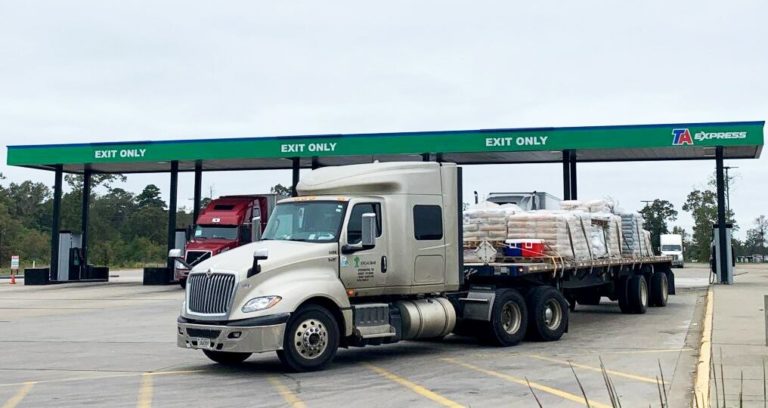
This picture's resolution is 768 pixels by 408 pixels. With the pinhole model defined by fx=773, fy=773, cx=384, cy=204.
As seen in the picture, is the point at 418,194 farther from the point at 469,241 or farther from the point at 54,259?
the point at 54,259

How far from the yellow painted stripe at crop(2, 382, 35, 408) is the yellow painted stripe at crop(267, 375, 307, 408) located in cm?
283

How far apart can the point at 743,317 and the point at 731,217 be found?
98170 millimetres

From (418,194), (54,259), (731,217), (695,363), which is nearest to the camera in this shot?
(695,363)

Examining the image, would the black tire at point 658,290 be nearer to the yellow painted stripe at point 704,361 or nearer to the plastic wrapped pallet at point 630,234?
the plastic wrapped pallet at point 630,234

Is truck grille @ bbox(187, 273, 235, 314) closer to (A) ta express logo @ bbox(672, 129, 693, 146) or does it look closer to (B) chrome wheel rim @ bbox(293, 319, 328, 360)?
(B) chrome wheel rim @ bbox(293, 319, 328, 360)

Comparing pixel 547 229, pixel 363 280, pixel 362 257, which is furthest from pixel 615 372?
pixel 547 229

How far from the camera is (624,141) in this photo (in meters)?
26.9

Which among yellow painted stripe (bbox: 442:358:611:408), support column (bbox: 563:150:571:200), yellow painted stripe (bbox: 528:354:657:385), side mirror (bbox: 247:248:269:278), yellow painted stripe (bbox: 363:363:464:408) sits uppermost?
support column (bbox: 563:150:571:200)

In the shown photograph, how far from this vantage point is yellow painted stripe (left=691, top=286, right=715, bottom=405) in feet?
26.5

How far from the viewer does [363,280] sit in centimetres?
1129

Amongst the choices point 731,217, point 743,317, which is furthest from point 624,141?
point 731,217

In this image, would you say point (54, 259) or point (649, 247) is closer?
point (649, 247)

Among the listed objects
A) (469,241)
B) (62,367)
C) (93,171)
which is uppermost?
(93,171)

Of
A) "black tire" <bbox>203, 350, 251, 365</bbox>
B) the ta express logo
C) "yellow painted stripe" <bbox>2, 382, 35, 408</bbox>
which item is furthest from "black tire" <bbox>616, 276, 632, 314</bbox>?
"yellow painted stripe" <bbox>2, 382, 35, 408</bbox>
